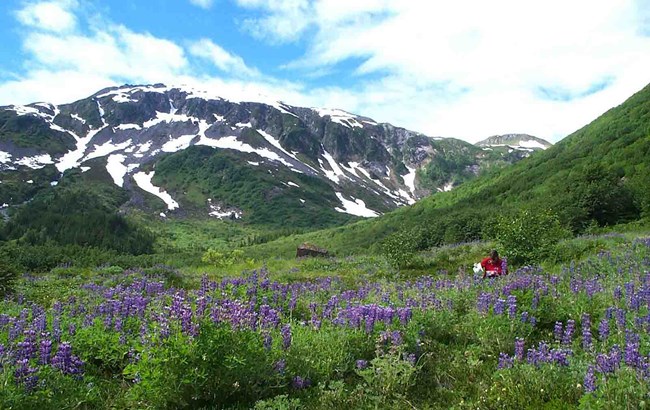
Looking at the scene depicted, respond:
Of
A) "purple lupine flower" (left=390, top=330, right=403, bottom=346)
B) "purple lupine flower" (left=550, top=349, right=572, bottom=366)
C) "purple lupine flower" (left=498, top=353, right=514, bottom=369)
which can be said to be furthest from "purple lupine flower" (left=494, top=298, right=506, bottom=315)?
"purple lupine flower" (left=390, top=330, right=403, bottom=346)

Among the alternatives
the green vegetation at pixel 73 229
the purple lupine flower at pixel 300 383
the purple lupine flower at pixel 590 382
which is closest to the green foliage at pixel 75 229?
the green vegetation at pixel 73 229

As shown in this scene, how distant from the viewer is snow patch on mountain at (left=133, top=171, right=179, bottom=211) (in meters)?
165

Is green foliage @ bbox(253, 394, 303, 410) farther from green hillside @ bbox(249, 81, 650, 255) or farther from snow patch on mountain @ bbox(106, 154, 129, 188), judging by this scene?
snow patch on mountain @ bbox(106, 154, 129, 188)

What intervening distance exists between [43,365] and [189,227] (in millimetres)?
134603

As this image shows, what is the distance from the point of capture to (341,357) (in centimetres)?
587

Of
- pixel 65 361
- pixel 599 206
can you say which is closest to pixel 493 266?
pixel 65 361

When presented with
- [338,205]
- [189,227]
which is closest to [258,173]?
[338,205]

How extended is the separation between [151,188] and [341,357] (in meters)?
184

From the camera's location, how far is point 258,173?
195 metres

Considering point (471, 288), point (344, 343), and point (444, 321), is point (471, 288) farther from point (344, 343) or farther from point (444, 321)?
point (344, 343)

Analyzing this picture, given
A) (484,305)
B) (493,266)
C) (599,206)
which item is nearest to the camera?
(484,305)

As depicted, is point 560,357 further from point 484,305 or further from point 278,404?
point 278,404

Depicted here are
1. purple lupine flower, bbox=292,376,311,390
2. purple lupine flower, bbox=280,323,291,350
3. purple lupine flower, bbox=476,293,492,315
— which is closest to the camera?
purple lupine flower, bbox=292,376,311,390

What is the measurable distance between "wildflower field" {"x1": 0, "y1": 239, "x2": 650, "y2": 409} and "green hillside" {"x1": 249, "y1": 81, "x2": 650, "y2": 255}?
20412 millimetres
